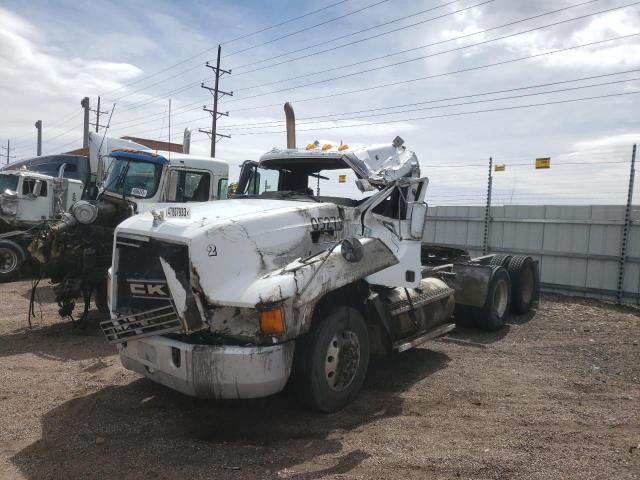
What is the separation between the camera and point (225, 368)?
3945 millimetres

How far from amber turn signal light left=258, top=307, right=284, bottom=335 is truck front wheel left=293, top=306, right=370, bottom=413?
20.1 inches

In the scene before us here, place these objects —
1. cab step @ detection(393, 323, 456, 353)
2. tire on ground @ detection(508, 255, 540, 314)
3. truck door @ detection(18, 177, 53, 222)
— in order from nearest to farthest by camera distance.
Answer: cab step @ detection(393, 323, 456, 353)
tire on ground @ detection(508, 255, 540, 314)
truck door @ detection(18, 177, 53, 222)

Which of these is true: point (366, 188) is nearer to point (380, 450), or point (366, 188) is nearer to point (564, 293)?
point (380, 450)

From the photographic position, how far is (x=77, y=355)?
6.50 m

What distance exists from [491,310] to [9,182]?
13198mm

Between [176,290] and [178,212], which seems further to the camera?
[178,212]

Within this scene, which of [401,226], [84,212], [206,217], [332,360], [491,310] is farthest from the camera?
[491,310]

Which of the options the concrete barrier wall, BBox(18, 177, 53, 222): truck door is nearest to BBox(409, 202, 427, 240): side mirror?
the concrete barrier wall

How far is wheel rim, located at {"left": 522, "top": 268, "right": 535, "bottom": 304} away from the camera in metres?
9.52

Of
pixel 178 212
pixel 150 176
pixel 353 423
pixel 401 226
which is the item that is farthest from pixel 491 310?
pixel 150 176

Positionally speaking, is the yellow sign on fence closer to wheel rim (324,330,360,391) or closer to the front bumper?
wheel rim (324,330,360,391)

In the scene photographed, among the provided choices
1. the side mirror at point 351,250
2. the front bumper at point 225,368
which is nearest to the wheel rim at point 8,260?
the front bumper at point 225,368

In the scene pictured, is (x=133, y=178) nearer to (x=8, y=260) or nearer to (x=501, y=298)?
(x=8, y=260)

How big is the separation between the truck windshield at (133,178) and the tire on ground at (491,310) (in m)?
5.70
